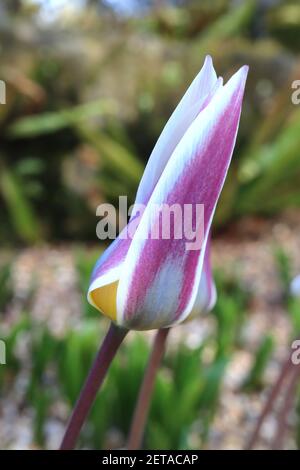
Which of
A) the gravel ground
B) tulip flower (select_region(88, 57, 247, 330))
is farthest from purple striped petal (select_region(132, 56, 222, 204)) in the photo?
the gravel ground

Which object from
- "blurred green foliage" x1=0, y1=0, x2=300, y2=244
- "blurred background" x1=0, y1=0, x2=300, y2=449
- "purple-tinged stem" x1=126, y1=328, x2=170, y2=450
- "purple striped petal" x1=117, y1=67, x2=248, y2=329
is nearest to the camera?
"purple striped petal" x1=117, y1=67, x2=248, y2=329

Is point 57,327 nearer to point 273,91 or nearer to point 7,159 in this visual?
point 7,159

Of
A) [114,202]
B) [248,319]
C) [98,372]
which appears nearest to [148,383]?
[98,372]

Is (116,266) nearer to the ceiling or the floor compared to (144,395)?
nearer to the ceiling

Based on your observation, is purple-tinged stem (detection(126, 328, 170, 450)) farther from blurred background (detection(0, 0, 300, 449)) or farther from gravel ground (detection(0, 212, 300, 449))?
gravel ground (detection(0, 212, 300, 449))

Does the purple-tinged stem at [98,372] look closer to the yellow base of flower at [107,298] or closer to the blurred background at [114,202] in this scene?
the yellow base of flower at [107,298]

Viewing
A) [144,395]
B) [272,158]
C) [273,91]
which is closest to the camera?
[144,395]

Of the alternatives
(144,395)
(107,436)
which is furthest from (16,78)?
(144,395)
